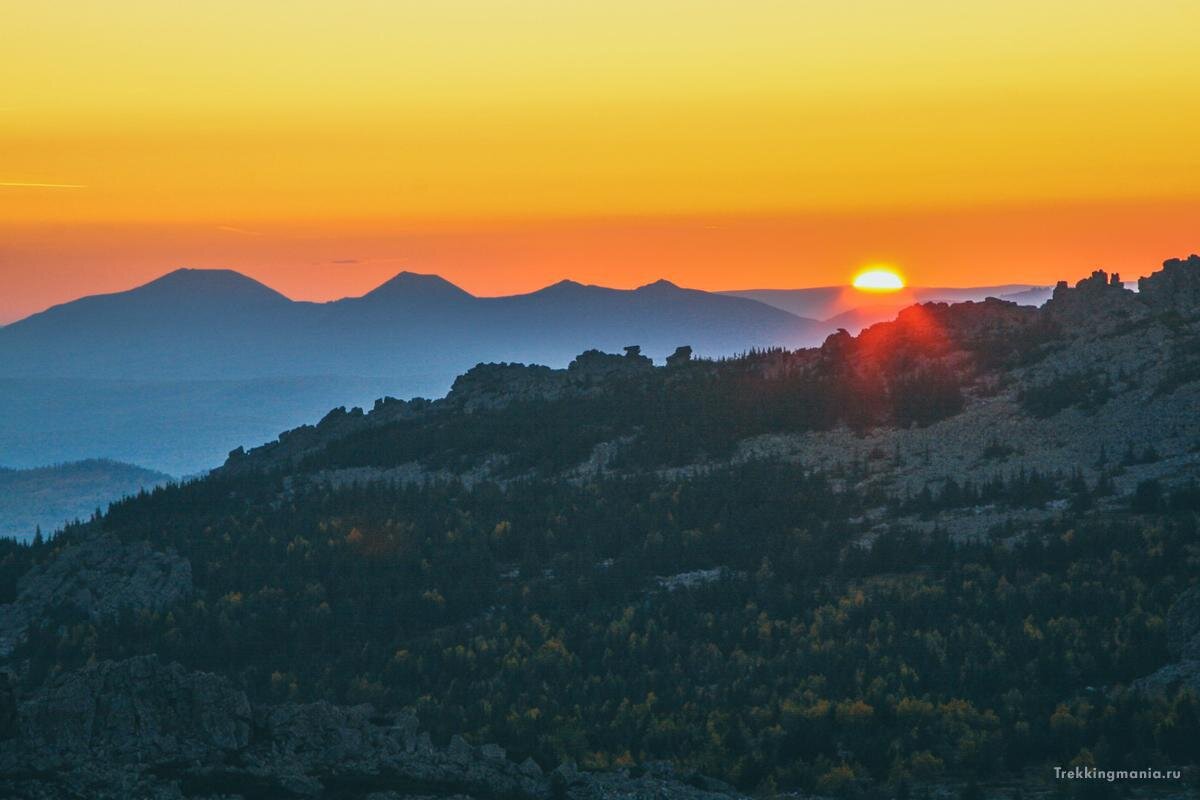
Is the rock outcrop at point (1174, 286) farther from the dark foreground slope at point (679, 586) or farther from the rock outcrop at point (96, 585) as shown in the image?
the rock outcrop at point (96, 585)

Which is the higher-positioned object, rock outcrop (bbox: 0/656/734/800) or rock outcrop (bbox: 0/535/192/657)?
rock outcrop (bbox: 0/535/192/657)

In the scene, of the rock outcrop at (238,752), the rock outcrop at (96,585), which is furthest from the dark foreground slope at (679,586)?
the rock outcrop at (96,585)

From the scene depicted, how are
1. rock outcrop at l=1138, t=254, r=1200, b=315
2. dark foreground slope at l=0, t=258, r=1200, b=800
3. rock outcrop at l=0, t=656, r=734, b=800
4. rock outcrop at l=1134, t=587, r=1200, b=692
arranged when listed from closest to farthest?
rock outcrop at l=0, t=656, r=734, b=800 < dark foreground slope at l=0, t=258, r=1200, b=800 < rock outcrop at l=1134, t=587, r=1200, b=692 < rock outcrop at l=1138, t=254, r=1200, b=315

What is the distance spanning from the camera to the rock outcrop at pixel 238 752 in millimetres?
53375

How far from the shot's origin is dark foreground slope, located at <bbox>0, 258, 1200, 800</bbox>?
195 feet

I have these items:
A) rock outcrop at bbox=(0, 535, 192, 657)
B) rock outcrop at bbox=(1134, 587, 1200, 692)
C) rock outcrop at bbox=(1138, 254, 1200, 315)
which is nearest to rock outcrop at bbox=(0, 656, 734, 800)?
rock outcrop at bbox=(1134, 587, 1200, 692)

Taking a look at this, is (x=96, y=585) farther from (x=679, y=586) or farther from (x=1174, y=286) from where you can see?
(x=1174, y=286)

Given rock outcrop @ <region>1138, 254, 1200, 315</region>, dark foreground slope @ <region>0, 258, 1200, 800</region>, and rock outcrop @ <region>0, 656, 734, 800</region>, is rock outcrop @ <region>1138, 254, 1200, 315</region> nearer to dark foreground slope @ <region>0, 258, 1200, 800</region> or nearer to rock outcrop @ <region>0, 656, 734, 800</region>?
dark foreground slope @ <region>0, 258, 1200, 800</region>

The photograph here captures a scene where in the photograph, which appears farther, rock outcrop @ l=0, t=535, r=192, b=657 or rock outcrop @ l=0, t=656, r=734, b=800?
rock outcrop @ l=0, t=535, r=192, b=657

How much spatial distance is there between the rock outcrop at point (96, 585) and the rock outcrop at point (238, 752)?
5083 centimetres

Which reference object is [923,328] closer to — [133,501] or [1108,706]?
[133,501]

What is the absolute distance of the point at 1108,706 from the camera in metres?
67.0

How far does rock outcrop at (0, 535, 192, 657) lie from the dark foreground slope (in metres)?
0.38

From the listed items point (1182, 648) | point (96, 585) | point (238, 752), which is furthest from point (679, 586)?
point (238, 752)
